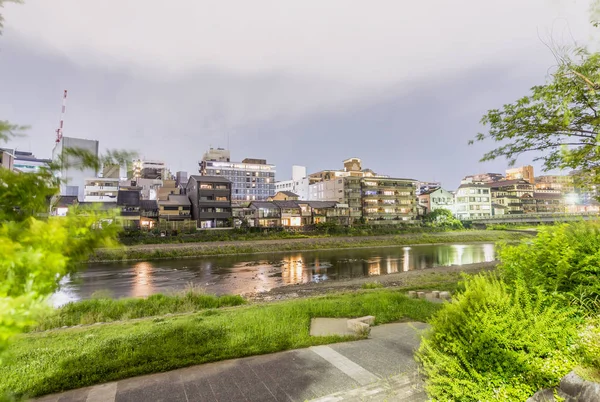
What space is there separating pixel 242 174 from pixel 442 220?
7298 cm

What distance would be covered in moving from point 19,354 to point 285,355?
6.21 metres

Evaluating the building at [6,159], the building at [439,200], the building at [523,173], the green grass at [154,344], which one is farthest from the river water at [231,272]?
the building at [523,173]

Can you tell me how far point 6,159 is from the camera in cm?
3503

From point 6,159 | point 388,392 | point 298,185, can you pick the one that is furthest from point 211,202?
point 388,392

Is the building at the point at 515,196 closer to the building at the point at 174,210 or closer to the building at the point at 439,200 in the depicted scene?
the building at the point at 439,200

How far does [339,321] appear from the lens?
9.84 metres

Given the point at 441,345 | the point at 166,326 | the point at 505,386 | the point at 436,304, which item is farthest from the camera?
the point at 436,304

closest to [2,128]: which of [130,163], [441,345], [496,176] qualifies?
[130,163]

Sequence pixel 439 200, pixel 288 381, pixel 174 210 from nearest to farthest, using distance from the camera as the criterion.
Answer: pixel 288 381
pixel 174 210
pixel 439 200

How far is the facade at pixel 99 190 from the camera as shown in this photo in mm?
71250

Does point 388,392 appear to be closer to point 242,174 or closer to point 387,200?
point 387,200

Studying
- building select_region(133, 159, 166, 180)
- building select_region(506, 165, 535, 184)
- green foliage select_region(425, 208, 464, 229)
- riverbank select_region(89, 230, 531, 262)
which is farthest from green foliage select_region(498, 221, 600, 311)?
building select_region(506, 165, 535, 184)

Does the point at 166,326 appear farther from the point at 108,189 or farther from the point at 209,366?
the point at 108,189

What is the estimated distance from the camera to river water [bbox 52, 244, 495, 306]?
24.7 metres
